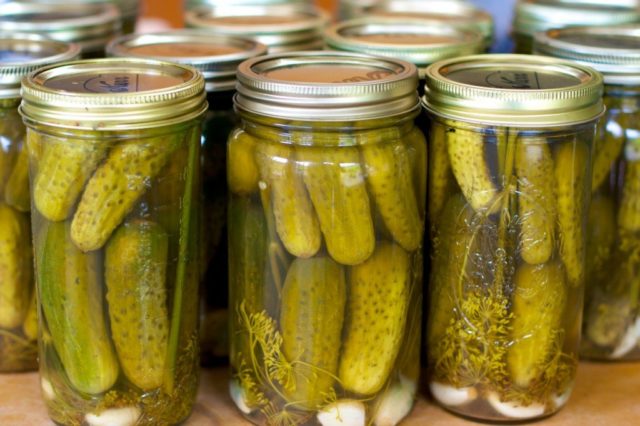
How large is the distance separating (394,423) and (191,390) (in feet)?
0.76

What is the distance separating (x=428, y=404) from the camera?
118 cm

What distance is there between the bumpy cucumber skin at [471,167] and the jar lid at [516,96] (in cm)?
2

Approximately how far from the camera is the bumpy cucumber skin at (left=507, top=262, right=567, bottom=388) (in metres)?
1.08

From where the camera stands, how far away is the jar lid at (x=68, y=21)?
1377 mm

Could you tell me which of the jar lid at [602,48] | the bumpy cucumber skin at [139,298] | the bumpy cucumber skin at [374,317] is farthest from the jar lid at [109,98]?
the jar lid at [602,48]

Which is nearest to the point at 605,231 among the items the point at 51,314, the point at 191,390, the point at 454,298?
the point at 454,298

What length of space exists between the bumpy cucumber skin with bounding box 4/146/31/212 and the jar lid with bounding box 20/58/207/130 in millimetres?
120

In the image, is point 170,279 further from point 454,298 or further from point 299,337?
point 454,298

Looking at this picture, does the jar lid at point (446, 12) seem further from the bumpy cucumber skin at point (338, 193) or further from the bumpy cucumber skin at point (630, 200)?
the bumpy cucumber skin at point (338, 193)

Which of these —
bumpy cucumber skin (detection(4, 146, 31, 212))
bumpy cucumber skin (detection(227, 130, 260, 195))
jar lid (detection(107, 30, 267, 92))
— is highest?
jar lid (detection(107, 30, 267, 92))

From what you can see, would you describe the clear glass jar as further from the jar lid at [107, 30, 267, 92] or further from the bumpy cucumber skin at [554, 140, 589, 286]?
the bumpy cucumber skin at [554, 140, 589, 286]

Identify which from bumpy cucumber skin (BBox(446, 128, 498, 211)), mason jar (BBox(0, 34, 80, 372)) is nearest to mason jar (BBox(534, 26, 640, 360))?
bumpy cucumber skin (BBox(446, 128, 498, 211))

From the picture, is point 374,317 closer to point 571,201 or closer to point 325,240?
point 325,240

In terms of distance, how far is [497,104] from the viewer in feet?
3.34
